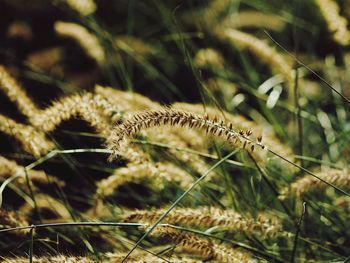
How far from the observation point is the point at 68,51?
12.9ft

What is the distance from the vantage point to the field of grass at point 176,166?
1.29 m

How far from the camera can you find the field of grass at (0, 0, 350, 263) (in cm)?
129

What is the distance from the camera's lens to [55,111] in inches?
59.7

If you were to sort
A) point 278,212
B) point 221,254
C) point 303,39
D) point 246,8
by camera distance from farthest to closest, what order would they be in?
point 246,8, point 303,39, point 278,212, point 221,254

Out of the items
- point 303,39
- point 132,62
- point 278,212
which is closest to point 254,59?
point 303,39

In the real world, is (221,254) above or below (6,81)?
below

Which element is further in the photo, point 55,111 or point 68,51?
point 68,51

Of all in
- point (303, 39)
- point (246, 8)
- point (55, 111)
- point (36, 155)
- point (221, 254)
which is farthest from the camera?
point (246, 8)

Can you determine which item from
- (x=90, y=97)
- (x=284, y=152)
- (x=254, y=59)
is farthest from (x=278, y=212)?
(x=254, y=59)

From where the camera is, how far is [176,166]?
1986 mm

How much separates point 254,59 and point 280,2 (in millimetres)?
464

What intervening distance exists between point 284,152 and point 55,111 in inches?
28.0

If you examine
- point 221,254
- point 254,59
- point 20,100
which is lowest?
point 254,59

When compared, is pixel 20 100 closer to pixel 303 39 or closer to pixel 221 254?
pixel 221 254
